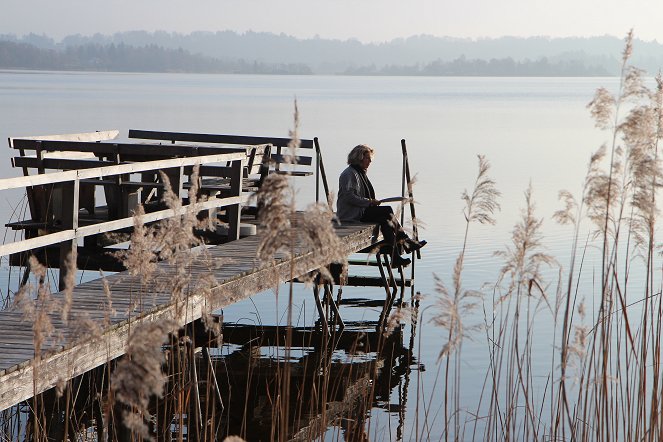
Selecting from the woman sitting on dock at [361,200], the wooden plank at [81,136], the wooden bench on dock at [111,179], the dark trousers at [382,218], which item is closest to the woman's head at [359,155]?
the woman sitting on dock at [361,200]

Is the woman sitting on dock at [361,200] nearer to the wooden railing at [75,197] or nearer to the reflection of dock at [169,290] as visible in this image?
the reflection of dock at [169,290]

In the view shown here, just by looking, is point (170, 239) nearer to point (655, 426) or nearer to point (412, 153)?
point (655, 426)

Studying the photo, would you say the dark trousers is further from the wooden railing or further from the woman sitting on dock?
the wooden railing

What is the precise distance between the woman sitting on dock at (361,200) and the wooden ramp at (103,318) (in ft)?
8.65

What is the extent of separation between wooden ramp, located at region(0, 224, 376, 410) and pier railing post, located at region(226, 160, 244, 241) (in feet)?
4.20

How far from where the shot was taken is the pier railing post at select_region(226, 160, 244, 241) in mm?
10016

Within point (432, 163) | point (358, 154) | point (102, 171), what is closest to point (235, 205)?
point (358, 154)

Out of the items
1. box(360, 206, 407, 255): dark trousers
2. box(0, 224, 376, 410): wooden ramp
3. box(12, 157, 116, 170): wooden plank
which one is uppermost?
box(12, 157, 116, 170): wooden plank

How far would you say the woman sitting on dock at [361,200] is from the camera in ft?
36.4

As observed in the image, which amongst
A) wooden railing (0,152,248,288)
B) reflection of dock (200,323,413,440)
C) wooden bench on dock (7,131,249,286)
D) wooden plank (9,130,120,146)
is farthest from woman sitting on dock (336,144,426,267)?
wooden plank (9,130,120,146)

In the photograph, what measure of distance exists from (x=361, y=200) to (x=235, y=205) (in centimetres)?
173

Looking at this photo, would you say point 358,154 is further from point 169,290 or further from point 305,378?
point 169,290

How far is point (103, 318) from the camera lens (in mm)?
5789

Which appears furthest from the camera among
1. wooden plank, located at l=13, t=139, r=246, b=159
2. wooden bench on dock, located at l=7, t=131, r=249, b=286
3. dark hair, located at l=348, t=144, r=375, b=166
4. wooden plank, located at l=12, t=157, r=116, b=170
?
dark hair, located at l=348, t=144, r=375, b=166
